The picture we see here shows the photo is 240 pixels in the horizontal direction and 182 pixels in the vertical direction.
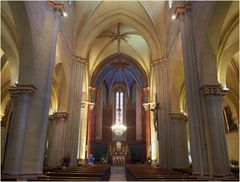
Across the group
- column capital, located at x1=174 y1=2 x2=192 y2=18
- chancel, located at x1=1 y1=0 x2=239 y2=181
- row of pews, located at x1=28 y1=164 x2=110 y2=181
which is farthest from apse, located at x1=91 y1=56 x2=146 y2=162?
row of pews, located at x1=28 y1=164 x2=110 y2=181

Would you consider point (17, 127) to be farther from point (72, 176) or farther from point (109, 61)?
point (109, 61)

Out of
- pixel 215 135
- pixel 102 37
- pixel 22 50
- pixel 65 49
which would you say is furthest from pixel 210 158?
pixel 102 37

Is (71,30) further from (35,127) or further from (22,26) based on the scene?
(35,127)

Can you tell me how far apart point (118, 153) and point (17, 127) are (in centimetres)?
2137

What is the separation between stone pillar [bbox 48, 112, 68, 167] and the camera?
12609mm

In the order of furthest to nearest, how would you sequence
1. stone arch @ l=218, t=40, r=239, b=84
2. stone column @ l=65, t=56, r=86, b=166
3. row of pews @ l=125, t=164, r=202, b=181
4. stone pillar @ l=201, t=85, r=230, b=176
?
stone column @ l=65, t=56, r=86, b=166 → stone arch @ l=218, t=40, r=239, b=84 → stone pillar @ l=201, t=85, r=230, b=176 → row of pews @ l=125, t=164, r=202, b=181

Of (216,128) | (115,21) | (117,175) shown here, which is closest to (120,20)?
(115,21)

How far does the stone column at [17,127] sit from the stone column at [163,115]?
8.33m

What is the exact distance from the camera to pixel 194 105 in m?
8.48

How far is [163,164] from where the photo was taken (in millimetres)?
13367

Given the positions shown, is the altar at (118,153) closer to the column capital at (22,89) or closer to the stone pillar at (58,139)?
the stone pillar at (58,139)

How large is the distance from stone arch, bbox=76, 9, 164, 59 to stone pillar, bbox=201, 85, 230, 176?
7766mm

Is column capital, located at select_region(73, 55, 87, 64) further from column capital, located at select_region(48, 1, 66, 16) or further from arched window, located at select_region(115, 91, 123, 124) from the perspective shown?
arched window, located at select_region(115, 91, 123, 124)

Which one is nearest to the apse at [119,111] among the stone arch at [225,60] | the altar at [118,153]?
the altar at [118,153]
